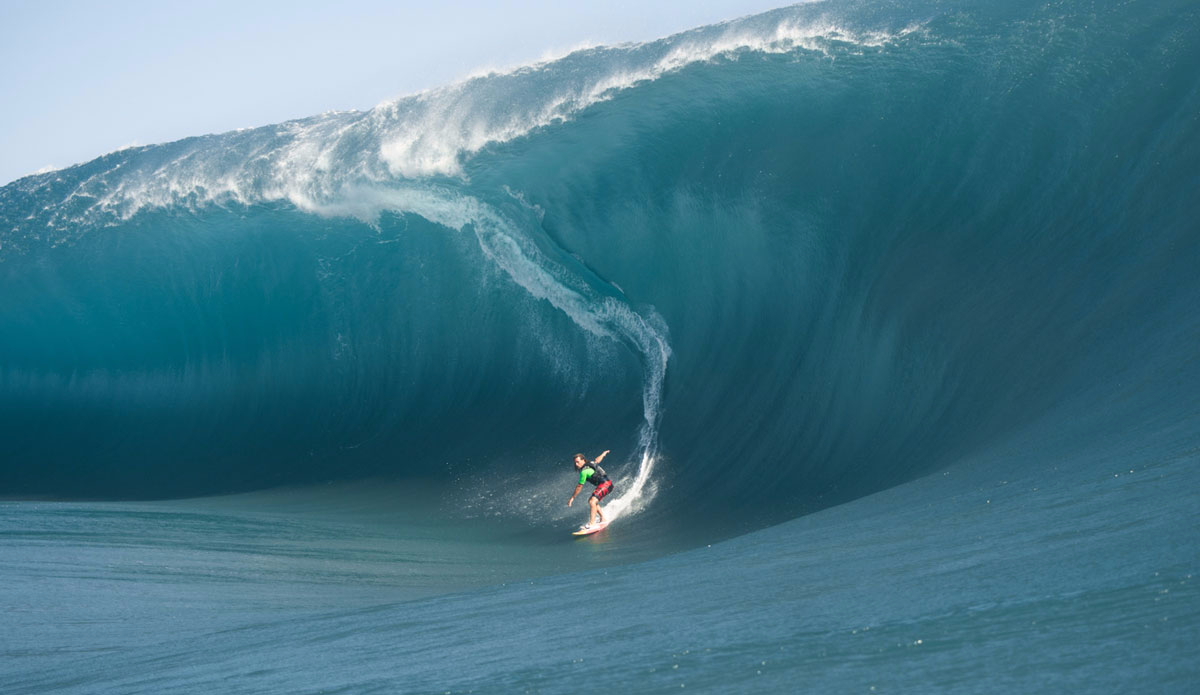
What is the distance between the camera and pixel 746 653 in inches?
123

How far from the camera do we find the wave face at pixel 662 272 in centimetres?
843

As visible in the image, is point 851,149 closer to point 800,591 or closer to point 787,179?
point 787,179

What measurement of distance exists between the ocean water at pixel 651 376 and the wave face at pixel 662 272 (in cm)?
5

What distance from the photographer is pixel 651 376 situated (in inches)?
453

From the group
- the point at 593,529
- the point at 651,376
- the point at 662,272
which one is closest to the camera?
the point at 593,529

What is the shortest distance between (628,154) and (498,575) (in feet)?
26.3

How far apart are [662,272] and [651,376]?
5.74 ft

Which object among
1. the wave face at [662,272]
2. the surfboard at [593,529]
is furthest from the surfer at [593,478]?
the wave face at [662,272]

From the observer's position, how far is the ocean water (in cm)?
359

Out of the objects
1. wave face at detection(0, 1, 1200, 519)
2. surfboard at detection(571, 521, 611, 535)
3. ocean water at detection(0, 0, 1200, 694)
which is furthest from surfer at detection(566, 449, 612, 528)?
wave face at detection(0, 1, 1200, 519)

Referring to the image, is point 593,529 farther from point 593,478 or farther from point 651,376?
point 651,376

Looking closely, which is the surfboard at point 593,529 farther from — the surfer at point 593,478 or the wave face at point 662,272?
the wave face at point 662,272

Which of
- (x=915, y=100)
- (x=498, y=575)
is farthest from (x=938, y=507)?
(x=915, y=100)

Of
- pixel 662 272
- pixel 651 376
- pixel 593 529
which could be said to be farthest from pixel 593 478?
pixel 662 272
